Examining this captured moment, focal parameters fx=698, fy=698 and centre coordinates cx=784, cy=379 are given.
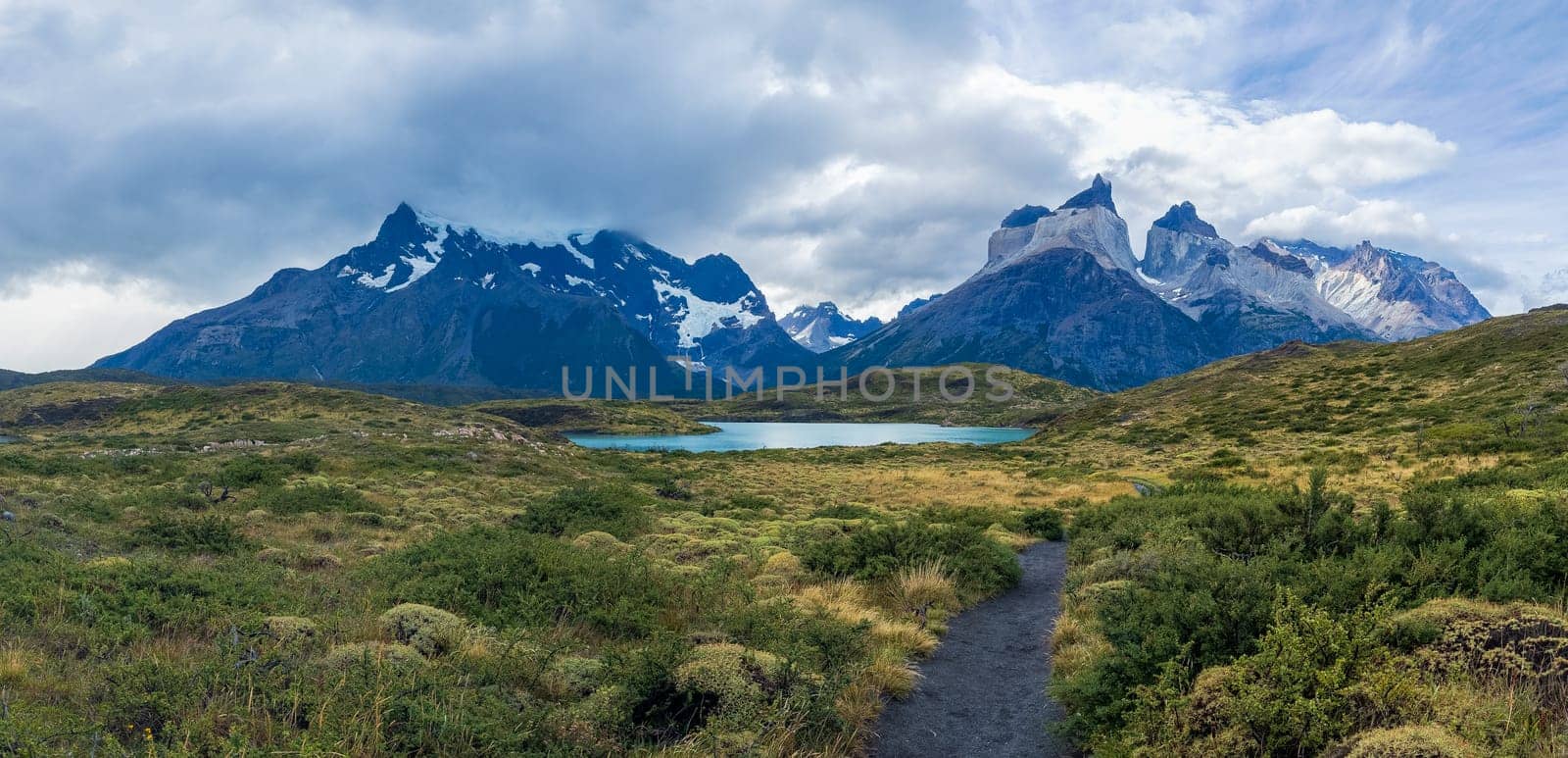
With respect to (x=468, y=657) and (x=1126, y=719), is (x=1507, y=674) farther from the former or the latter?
(x=468, y=657)

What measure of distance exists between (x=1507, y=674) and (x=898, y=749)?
20.5 feet

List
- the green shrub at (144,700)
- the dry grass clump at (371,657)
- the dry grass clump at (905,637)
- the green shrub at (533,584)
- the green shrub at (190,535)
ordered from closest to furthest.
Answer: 1. the green shrub at (144,700)
2. the dry grass clump at (371,657)
3. the green shrub at (533,584)
4. the dry grass clump at (905,637)
5. the green shrub at (190,535)

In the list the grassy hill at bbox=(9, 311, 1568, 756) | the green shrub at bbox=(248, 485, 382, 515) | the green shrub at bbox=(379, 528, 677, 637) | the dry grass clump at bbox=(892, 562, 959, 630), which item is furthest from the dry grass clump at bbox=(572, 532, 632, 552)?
the green shrub at bbox=(248, 485, 382, 515)

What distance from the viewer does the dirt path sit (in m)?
9.08

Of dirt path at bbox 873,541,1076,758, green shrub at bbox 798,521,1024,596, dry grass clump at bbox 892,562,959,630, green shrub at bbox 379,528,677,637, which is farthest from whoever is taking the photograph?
green shrub at bbox 798,521,1024,596

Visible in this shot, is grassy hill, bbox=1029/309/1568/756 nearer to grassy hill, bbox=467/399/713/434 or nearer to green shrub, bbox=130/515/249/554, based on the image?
green shrub, bbox=130/515/249/554

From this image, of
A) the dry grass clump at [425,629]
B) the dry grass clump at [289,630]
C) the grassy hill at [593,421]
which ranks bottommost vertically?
the grassy hill at [593,421]

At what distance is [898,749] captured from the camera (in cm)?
895

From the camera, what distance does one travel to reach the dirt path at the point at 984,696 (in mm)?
9078

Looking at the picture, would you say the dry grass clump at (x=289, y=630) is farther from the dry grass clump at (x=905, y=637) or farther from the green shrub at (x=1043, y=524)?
the green shrub at (x=1043, y=524)

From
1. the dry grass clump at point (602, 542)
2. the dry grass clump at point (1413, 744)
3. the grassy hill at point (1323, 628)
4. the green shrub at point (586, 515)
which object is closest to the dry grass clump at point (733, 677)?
the grassy hill at point (1323, 628)

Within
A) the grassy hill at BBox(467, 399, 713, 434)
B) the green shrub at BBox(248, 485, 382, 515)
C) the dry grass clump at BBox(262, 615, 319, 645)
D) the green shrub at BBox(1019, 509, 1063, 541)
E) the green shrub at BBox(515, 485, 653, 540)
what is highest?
the dry grass clump at BBox(262, 615, 319, 645)

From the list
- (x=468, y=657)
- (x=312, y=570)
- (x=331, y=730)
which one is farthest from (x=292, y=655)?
(x=312, y=570)

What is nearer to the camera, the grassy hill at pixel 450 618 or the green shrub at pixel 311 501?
the grassy hill at pixel 450 618
